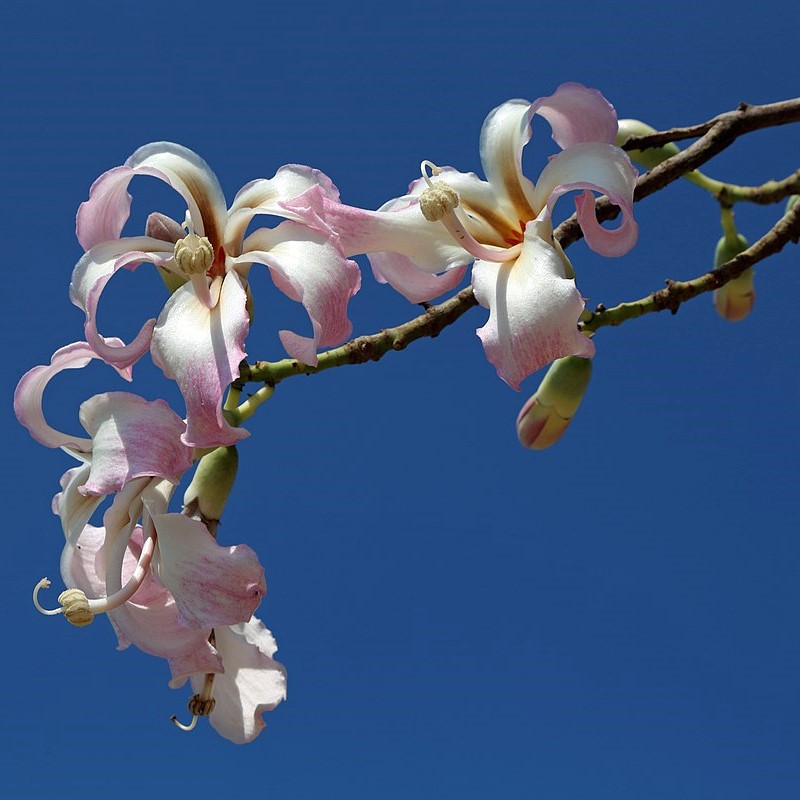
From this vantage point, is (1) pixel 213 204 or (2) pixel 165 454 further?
(1) pixel 213 204

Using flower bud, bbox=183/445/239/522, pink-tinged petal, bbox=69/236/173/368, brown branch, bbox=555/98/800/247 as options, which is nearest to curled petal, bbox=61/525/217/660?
flower bud, bbox=183/445/239/522

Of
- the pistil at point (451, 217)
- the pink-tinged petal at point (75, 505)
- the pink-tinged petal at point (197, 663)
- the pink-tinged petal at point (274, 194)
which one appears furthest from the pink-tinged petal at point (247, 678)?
the pistil at point (451, 217)

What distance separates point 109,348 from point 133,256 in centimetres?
15

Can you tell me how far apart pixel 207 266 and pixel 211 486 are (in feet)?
1.31

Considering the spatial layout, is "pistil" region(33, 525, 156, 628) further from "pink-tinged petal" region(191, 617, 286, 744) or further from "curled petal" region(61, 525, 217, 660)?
"pink-tinged petal" region(191, 617, 286, 744)

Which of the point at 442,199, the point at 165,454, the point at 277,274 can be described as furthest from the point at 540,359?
the point at 165,454

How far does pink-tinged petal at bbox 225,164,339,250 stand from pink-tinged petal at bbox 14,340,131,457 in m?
0.31

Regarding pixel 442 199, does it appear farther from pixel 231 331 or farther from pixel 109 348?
pixel 109 348

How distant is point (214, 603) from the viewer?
1.57 meters

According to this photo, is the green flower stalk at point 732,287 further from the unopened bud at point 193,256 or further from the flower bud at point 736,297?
the unopened bud at point 193,256

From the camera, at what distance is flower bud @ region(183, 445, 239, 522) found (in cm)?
184

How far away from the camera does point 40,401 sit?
6.08 feet

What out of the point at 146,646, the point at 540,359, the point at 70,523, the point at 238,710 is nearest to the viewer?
the point at 540,359

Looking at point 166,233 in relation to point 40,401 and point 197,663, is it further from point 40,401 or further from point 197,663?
point 197,663
